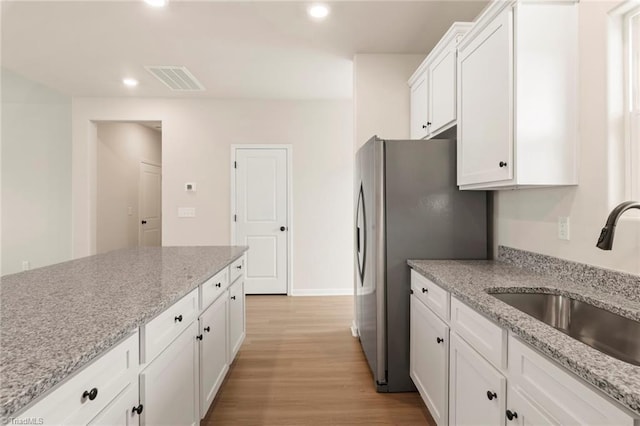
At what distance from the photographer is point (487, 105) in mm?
Result: 1829

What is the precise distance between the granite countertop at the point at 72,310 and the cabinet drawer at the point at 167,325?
0.18 ft

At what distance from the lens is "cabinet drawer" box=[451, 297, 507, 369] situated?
1170 mm

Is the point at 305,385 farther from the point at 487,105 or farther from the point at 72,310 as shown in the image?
the point at 487,105

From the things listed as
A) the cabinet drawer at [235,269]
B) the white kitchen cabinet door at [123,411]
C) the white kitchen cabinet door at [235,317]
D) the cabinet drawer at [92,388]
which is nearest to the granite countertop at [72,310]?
the cabinet drawer at [92,388]

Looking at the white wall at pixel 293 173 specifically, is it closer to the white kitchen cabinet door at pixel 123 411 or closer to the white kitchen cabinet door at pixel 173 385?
the white kitchen cabinet door at pixel 173 385

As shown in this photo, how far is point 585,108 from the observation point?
61.5 inches

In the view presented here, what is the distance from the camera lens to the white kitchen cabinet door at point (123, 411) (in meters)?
0.92

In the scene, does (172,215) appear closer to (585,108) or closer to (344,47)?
(344,47)

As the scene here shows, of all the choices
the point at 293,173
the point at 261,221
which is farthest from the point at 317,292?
the point at 293,173

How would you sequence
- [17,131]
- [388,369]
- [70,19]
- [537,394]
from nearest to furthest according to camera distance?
1. [537,394]
2. [388,369]
3. [70,19]
4. [17,131]

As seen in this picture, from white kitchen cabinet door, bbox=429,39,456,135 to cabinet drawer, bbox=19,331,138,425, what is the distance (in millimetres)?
2226

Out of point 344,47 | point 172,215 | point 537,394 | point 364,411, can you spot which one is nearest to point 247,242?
point 172,215

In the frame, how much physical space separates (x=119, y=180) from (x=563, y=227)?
5.87m

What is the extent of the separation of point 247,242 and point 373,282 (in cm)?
288
